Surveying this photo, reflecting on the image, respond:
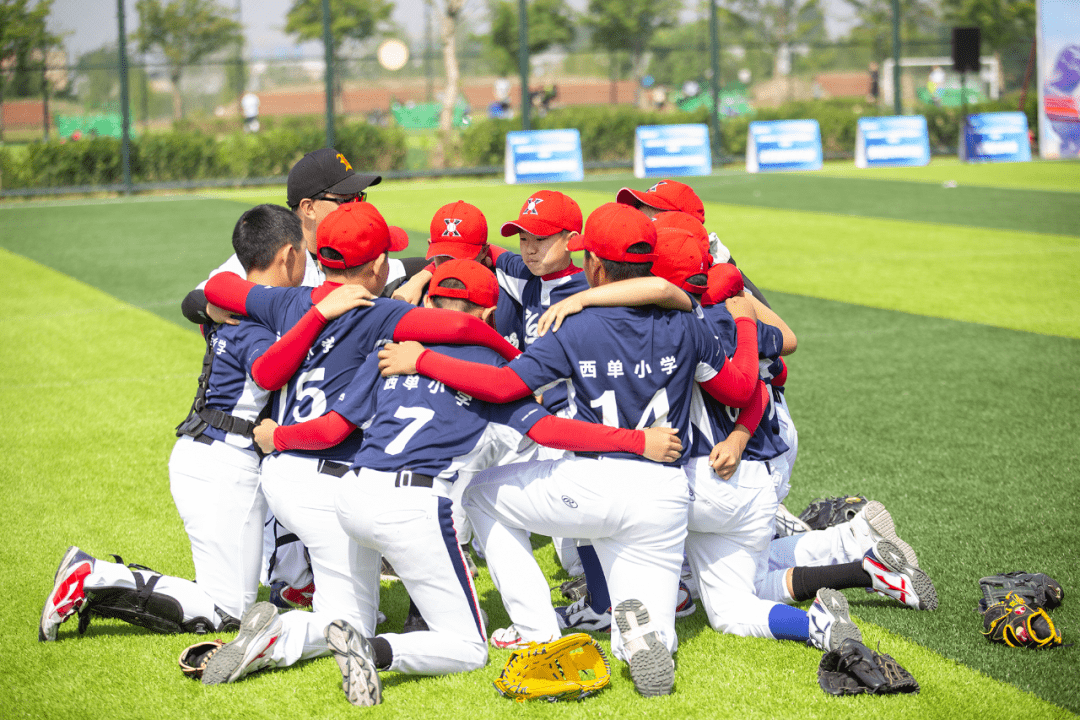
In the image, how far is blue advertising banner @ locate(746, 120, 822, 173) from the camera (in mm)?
26141

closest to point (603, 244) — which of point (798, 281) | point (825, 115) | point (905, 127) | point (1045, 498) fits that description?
point (1045, 498)

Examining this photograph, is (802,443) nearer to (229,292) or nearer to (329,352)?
(329,352)

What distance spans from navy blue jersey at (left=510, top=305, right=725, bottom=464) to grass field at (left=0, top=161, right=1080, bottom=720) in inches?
41.8

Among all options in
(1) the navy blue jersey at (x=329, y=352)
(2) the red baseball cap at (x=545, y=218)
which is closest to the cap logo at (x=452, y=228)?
(2) the red baseball cap at (x=545, y=218)

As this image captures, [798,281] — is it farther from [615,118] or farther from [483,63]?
[483,63]

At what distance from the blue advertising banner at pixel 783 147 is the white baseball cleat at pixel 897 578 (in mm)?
22868

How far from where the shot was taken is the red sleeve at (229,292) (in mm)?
4223

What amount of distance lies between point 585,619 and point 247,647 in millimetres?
1432

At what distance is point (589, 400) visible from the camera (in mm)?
3908

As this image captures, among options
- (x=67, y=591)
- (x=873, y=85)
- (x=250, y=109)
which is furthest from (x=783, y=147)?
(x=67, y=591)

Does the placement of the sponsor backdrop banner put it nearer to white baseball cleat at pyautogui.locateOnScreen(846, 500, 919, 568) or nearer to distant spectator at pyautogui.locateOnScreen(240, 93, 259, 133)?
distant spectator at pyautogui.locateOnScreen(240, 93, 259, 133)

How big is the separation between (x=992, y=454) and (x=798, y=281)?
250 inches

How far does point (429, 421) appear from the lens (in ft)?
12.4

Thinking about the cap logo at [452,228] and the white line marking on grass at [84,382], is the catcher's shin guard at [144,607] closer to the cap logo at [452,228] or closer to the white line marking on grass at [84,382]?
the cap logo at [452,228]
